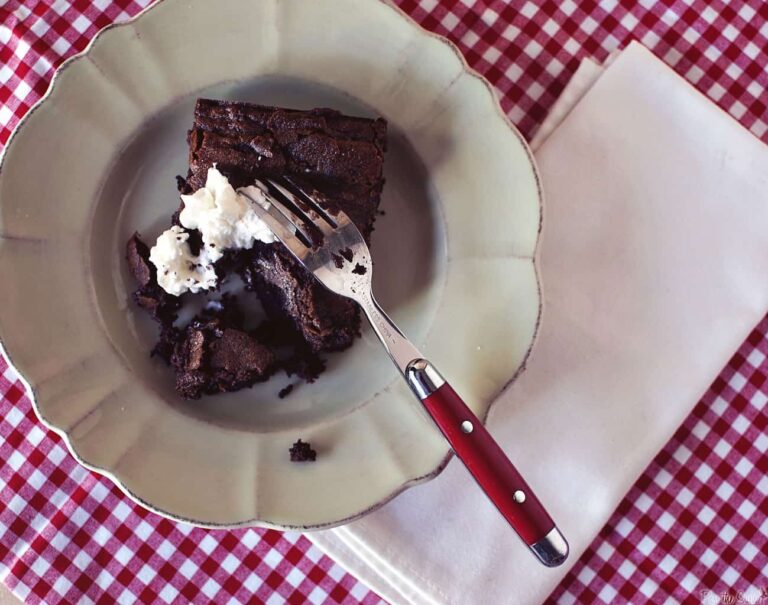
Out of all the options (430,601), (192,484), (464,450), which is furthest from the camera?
(430,601)

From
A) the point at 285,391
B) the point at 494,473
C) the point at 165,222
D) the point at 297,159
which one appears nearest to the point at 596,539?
the point at 494,473

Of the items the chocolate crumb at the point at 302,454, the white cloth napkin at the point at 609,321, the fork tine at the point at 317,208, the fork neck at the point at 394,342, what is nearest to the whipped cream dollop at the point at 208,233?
the fork tine at the point at 317,208

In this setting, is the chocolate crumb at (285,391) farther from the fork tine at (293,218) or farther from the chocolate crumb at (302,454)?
the fork tine at (293,218)

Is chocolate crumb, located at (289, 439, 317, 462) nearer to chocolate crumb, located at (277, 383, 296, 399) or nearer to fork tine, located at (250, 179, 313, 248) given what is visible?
chocolate crumb, located at (277, 383, 296, 399)

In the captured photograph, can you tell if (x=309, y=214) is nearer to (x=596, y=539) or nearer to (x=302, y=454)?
(x=302, y=454)

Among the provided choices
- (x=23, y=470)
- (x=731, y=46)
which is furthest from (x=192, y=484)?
(x=731, y=46)

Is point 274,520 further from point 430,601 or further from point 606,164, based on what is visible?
point 606,164

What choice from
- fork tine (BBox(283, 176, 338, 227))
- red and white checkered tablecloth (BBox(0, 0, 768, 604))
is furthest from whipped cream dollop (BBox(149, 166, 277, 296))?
red and white checkered tablecloth (BBox(0, 0, 768, 604))
